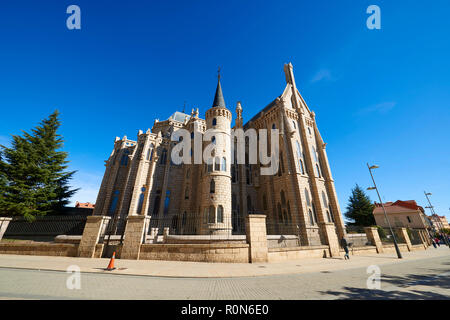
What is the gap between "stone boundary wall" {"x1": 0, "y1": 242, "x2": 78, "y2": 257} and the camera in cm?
1068

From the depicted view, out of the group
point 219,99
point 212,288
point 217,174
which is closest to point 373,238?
A: point 217,174

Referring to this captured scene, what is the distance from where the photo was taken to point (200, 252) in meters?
9.59

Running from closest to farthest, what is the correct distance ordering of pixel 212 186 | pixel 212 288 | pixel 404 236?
pixel 212 288
pixel 404 236
pixel 212 186

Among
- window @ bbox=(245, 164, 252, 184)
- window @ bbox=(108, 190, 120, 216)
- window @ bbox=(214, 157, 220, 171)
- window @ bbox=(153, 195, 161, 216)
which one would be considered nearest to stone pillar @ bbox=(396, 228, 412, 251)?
window @ bbox=(245, 164, 252, 184)

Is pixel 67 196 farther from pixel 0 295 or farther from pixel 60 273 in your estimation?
pixel 0 295

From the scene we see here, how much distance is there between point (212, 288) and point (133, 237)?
24.2 feet

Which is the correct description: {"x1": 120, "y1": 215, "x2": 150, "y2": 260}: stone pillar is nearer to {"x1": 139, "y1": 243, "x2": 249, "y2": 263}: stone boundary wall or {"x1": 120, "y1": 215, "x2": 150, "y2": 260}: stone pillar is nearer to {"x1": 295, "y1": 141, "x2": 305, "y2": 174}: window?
{"x1": 139, "y1": 243, "x2": 249, "y2": 263}: stone boundary wall

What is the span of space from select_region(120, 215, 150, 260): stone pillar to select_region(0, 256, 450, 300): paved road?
12.6 feet

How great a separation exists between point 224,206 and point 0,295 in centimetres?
1715

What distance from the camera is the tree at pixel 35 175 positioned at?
1780 centimetres

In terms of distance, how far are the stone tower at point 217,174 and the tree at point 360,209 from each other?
31.4 metres

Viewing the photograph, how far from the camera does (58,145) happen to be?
23.5 metres

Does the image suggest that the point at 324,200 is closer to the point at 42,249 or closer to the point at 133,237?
the point at 133,237
